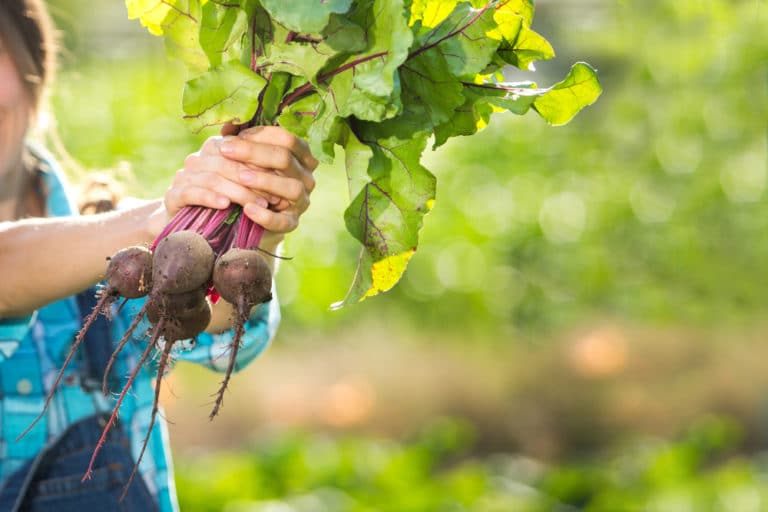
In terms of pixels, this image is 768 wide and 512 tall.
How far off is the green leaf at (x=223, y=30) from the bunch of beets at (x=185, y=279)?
8.7 inches

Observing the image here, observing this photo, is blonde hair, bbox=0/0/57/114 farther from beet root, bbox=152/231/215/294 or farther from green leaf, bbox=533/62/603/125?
green leaf, bbox=533/62/603/125

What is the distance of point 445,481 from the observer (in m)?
4.34

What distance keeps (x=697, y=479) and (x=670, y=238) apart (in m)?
1.49

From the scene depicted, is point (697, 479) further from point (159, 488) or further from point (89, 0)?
point (89, 0)

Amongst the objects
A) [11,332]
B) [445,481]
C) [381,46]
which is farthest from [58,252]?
[445,481]

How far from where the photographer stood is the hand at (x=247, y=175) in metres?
1.25

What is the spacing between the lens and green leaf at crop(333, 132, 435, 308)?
1245 mm

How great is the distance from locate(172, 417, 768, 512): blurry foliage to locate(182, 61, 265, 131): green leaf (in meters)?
2.59

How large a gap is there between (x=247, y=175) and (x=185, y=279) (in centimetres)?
18

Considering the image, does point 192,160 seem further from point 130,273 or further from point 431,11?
point 431,11

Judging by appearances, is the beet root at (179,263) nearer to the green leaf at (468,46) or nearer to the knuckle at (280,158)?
the knuckle at (280,158)

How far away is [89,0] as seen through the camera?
286 inches

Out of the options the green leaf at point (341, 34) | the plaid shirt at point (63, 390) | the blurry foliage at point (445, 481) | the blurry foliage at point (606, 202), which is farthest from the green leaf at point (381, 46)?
the blurry foliage at point (606, 202)

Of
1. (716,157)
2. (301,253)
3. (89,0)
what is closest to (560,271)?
(716,157)
